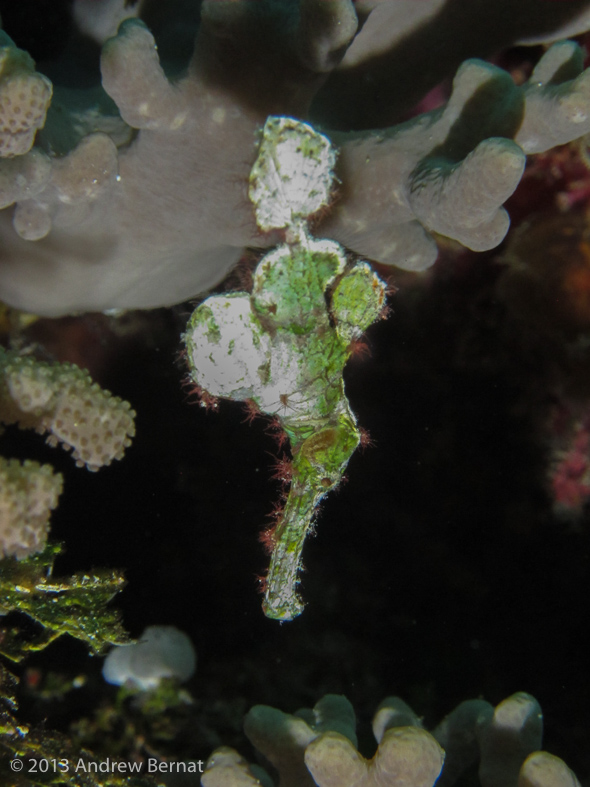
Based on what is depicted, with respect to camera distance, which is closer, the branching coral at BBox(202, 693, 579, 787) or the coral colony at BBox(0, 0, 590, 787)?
the coral colony at BBox(0, 0, 590, 787)

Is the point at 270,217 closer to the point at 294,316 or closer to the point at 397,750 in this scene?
the point at 294,316

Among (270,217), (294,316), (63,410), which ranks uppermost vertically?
(270,217)

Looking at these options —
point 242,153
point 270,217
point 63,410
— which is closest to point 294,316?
point 270,217

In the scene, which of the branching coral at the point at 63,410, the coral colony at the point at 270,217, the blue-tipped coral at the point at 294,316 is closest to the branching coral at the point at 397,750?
the coral colony at the point at 270,217

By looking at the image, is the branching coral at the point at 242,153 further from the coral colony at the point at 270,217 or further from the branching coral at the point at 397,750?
the branching coral at the point at 397,750

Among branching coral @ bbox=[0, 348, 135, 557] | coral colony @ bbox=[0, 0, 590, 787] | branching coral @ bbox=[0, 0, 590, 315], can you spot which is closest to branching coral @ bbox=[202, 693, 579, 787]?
coral colony @ bbox=[0, 0, 590, 787]

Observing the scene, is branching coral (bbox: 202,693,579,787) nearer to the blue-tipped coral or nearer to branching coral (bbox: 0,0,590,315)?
the blue-tipped coral

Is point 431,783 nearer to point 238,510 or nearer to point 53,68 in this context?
point 238,510
